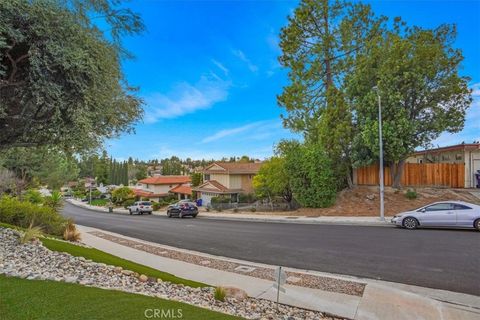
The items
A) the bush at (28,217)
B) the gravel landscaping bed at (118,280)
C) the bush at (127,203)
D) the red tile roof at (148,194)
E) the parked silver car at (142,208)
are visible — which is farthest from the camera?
the red tile roof at (148,194)

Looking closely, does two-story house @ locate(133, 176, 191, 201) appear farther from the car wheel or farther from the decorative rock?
the decorative rock

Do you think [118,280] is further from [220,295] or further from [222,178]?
[222,178]

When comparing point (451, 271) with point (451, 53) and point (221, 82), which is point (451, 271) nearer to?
point (221, 82)

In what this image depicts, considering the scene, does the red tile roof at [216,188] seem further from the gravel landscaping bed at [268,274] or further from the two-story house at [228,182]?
the gravel landscaping bed at [268,274]

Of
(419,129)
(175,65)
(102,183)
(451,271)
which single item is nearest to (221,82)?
(175,65)

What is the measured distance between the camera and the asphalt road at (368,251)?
25.2 ft

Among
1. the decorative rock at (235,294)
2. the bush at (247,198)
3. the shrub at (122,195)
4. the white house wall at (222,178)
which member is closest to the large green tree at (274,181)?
the bush at (247,198)

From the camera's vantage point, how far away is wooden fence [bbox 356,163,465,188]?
74.0ft

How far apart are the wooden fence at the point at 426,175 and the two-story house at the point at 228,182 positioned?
62.0 ft

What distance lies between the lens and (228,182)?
40.8m

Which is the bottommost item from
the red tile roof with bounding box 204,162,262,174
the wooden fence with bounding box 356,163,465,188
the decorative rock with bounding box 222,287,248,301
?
the decorative rock with bounding box 222,287,248,301

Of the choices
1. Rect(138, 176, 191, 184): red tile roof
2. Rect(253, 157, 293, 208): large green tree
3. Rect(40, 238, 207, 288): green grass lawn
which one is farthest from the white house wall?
Rect(40, 238, 207, 288): green grass lawn

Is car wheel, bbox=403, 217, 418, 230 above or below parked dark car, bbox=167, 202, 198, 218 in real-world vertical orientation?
above

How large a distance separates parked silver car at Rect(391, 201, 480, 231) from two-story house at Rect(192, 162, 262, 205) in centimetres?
2677
